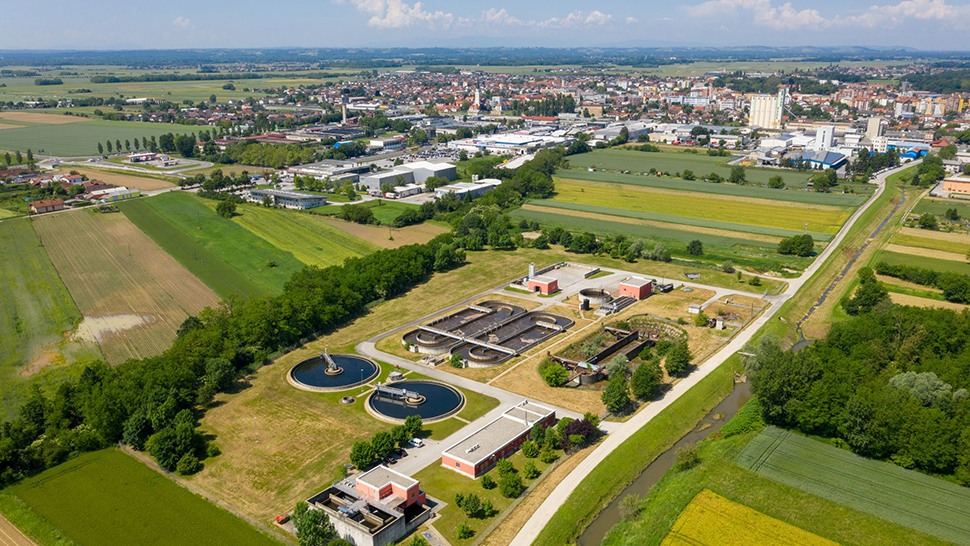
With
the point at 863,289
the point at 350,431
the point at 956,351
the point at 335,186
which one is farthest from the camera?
the point at 335,186

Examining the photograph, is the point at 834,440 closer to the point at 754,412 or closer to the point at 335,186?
the point at 754,412

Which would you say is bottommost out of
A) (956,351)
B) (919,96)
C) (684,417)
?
(684,417)

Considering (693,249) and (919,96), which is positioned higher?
(919,96)

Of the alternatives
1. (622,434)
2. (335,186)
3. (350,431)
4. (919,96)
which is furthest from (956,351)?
(919,96)

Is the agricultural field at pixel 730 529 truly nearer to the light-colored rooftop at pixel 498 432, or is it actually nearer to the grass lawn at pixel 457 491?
the grass lawn at pixel 457 491

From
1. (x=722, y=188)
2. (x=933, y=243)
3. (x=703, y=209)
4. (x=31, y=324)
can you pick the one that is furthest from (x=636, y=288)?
(x=31, y=324)

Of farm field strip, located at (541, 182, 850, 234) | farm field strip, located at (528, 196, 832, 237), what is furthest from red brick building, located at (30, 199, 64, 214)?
farm field strip, located at (541, 182, 850, 234)

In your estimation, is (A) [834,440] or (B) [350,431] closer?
(A) [834,440]

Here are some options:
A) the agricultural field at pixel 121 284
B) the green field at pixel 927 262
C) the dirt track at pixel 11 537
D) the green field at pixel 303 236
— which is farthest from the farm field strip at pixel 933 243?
the dirt track at pixel 11 537

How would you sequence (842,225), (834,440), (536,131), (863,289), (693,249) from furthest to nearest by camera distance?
(536,131)
(842,225)
(693,249)
(863,289)
(834,440)
